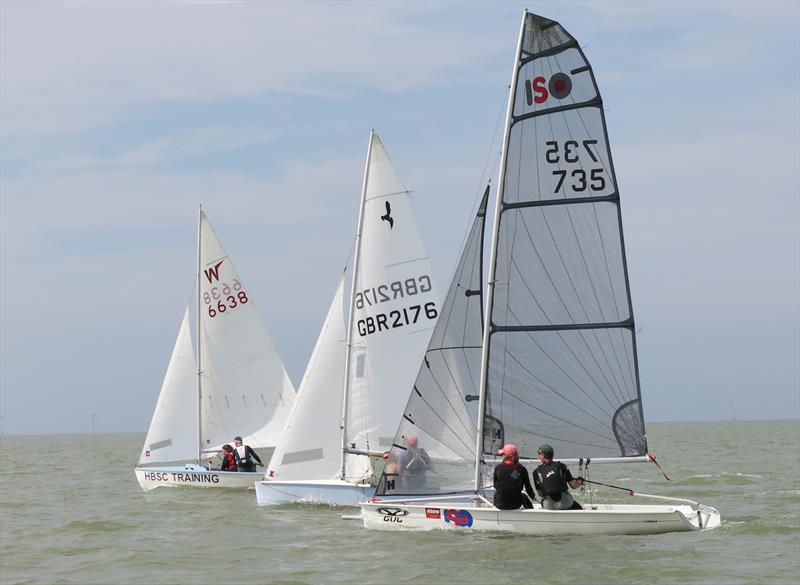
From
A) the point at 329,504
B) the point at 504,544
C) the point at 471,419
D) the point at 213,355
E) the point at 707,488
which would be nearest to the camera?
the point at 504,544

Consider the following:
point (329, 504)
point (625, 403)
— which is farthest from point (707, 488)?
point (625, 403)

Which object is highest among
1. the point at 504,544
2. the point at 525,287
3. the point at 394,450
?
the point at 525,287

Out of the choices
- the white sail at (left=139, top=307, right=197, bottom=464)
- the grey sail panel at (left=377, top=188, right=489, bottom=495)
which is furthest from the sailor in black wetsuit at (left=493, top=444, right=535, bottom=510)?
the white sail at (left=139, top=307, right=197, bottom=464)

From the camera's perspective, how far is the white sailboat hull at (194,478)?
87.7 ft

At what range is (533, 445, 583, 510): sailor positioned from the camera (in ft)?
51.2

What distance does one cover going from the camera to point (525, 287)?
16.5 m

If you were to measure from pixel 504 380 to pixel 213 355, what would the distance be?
14902 mm

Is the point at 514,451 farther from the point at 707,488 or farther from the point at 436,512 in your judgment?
the point at 707,488

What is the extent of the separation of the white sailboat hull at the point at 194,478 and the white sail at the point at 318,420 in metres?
4.58

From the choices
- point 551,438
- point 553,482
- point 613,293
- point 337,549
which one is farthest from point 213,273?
point 553,482

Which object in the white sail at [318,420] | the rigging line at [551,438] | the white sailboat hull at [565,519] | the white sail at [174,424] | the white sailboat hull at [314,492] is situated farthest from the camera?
the white sail at [174,424]

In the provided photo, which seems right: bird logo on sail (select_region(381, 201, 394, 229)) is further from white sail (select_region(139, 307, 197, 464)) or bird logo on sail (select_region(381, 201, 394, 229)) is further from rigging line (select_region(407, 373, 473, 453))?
white sail (select_region(139, 307, 197, 464))

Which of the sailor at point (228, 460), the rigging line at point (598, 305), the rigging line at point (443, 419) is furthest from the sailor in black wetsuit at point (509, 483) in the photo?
the sailor at point (228, 460)

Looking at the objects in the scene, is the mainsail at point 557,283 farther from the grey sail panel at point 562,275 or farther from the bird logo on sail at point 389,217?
the bird logo on sail at point 389,217
